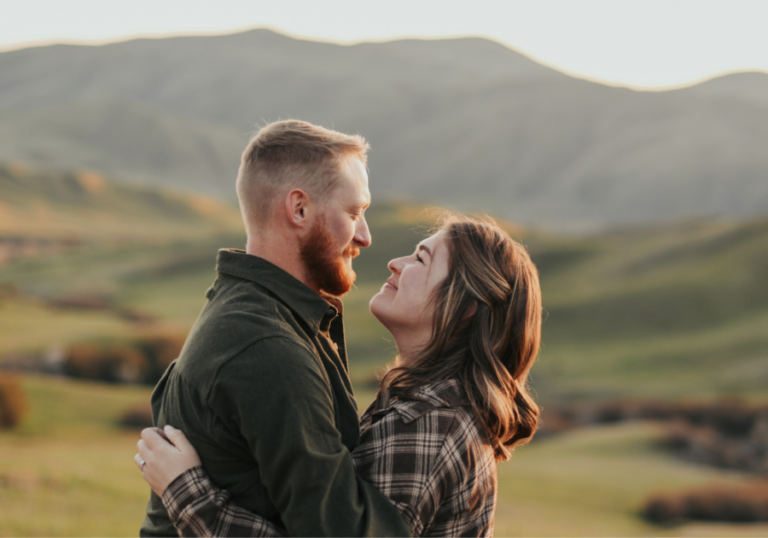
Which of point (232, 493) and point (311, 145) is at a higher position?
point (311, 145)

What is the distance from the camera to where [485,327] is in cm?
380

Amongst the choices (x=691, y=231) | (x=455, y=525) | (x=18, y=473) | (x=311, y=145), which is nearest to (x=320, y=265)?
(x=311, y=145)

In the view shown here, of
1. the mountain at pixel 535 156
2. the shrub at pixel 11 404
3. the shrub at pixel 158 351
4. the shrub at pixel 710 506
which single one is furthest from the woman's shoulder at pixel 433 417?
the mountain at pixel 535 156

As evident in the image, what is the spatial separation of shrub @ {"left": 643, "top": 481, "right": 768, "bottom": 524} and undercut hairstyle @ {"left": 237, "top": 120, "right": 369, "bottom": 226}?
1436 cm

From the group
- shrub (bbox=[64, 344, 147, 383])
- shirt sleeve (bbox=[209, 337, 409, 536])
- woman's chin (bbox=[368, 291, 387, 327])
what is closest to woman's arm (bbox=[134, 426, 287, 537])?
shirt sleeve (bbox=[209, 337, 409, 536])

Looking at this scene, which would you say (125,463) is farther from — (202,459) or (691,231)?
(691,231)

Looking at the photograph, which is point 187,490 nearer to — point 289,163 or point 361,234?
point 361,234

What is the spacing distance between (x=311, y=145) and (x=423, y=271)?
111 centimetres

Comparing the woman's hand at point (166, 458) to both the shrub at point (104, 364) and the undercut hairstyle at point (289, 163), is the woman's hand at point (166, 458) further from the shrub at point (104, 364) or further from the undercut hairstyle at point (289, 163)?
the shrub at point (104, 364)

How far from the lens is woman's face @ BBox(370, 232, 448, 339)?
4020mm

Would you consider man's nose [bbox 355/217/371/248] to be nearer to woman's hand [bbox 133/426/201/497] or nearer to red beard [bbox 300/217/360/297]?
red beard [bbox 300/217/360/297]

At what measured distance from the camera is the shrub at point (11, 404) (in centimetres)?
1816

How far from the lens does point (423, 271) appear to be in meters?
4.08

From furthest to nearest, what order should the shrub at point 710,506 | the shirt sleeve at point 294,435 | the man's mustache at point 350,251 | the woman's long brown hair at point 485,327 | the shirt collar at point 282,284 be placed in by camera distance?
the shrub at point 710,506, the woman's long brown hair at point 485,327, the man's mustache at point 350,251, the shirt collar at point 282,284, the shirt sleeve at point 294,435
